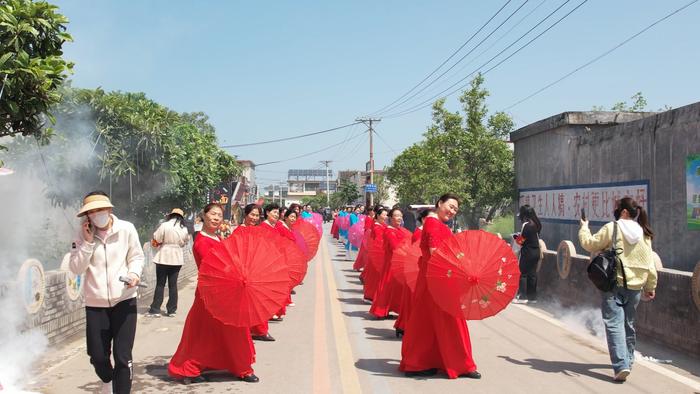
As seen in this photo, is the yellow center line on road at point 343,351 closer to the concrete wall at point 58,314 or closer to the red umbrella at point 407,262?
the red umbrella at point 407,262

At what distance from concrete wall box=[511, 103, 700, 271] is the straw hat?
9.82 metres

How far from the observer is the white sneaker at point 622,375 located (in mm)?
6005

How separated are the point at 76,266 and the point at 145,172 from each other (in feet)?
37.1

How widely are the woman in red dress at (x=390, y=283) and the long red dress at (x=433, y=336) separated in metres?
2.99

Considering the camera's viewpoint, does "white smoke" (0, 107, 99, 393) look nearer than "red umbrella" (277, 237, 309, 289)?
No

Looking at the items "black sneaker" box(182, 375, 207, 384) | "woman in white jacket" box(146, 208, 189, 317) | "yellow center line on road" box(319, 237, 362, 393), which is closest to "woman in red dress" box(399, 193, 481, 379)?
"yellow center line on road" box(319, 237, 362, 393)

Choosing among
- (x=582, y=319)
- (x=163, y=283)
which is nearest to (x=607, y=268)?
(x=582, y=319)

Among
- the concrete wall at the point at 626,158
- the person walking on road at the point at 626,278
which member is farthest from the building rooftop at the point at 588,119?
the person walking on road at the point at 626,278

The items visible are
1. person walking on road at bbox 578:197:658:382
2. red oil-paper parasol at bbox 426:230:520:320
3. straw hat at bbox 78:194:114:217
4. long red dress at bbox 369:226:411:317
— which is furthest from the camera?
long red dress at bbox 369:226:411:317

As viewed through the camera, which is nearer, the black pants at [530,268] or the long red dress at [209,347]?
the long red dress at [209,347]

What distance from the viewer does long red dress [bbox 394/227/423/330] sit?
830cm

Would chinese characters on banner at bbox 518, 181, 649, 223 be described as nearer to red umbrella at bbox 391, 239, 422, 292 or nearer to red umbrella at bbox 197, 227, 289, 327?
red umbrella at bbox 391, 239, 422, 292

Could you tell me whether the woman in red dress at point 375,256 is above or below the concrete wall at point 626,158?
below

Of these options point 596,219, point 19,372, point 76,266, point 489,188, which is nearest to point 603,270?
point 76,266
